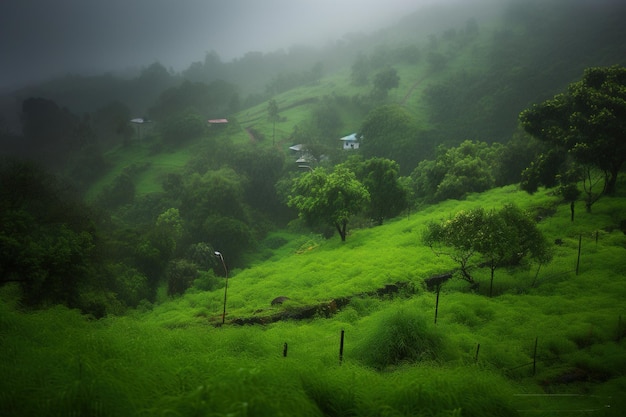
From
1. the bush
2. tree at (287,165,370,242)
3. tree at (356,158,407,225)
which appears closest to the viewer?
the bush

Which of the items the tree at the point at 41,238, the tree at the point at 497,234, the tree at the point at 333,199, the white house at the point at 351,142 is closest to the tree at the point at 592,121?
the tree at the point at 497,234

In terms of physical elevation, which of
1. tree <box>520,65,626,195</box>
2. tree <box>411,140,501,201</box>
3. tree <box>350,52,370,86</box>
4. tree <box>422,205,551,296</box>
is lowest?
tree <box>422,205,551,296</box>

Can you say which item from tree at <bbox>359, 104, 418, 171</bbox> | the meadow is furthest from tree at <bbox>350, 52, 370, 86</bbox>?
the meadow

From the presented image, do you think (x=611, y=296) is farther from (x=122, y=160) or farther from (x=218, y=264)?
(x=122, y=160)

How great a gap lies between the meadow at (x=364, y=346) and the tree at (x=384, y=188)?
1199cm

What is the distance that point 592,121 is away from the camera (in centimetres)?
2738

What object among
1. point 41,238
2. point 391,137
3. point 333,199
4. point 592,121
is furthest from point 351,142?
point 41,238

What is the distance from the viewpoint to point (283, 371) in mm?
7184

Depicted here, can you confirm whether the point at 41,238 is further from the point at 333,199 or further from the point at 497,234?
the point at 497,234

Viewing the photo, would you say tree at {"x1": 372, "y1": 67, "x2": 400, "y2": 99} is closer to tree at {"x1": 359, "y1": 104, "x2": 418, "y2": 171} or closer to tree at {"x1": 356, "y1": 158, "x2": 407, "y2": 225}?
tree at {"x1": 359, "y1": 104, "x2": 418, "y2": 171}

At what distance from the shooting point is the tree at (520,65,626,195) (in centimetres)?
2703

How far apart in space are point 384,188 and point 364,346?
31.5 m

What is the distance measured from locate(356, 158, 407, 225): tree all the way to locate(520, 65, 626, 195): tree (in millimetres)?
14364

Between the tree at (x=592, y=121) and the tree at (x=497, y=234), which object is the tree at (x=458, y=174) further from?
the tree at (x=497, y=234)
